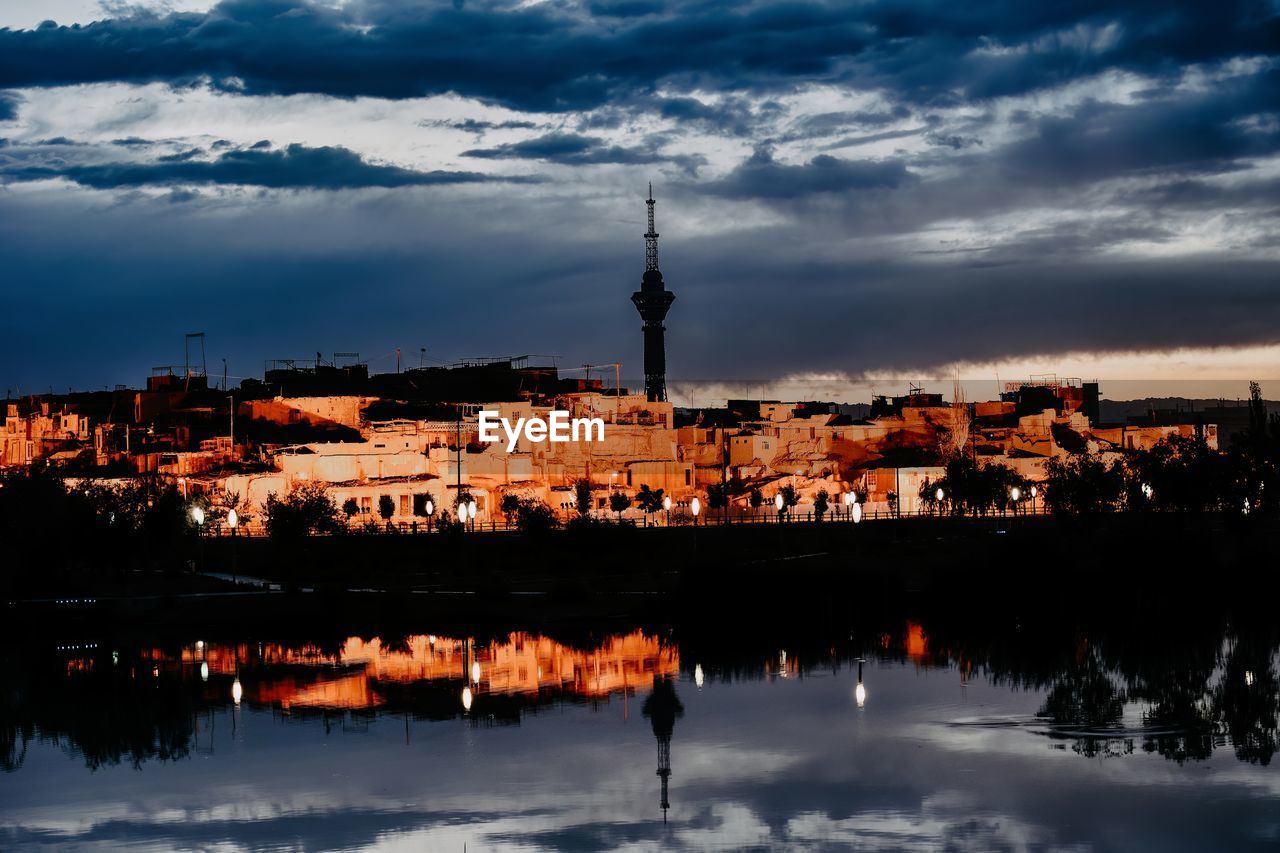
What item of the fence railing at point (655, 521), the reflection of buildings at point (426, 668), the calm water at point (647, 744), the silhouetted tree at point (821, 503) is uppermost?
the silhouetted tree at point (821, 503)

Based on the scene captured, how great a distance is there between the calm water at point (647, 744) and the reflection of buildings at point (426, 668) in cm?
14

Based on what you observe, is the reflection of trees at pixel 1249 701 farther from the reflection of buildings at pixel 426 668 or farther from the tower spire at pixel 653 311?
the tower spire at pixel 653 311

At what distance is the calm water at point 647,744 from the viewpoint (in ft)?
83.2

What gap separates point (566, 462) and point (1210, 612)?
45669 mm

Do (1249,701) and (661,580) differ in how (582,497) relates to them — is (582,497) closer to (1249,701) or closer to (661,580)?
(661,580)

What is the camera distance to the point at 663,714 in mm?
34875

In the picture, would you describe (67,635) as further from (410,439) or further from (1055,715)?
(410,439)

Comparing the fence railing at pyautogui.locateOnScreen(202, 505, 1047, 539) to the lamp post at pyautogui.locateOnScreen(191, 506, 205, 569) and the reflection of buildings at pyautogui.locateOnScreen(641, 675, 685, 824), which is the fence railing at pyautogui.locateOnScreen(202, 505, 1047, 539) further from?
the reflection of buildings at pyautogui.locateOnScreen(641, 675, 685, 824)

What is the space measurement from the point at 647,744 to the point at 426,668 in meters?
10.7

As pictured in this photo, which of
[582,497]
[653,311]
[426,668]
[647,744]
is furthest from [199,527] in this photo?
[653,311]

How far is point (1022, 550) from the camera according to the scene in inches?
2140

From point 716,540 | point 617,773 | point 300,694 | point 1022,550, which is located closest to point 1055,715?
point 617,773

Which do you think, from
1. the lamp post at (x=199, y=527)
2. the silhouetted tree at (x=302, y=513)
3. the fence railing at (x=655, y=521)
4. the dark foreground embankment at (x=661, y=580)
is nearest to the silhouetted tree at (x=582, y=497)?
the fence railing at (x=655, y=521)

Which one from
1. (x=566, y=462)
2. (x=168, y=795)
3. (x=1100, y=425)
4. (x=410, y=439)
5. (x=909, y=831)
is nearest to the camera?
(x=909, y=831)
